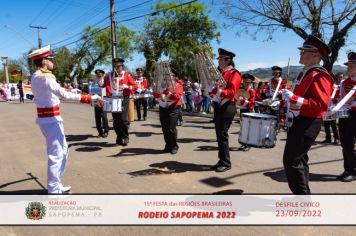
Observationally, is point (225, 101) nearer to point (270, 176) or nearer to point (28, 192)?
point (270, 176)

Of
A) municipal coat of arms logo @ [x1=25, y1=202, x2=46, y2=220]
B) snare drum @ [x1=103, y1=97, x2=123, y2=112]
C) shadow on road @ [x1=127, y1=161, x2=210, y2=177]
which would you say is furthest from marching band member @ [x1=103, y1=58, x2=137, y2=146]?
municipal coat of arms logo @ [x1=25, y1=202, x2=46, y2=220]

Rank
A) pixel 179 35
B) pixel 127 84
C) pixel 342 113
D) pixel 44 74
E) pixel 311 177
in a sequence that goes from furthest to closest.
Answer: pixel 179 35 → pixel 127 84 → pixel 311 177 → pixel 342 113 → pixel 44 74

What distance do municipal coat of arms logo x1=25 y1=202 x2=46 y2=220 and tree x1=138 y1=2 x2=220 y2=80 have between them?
1339 inches

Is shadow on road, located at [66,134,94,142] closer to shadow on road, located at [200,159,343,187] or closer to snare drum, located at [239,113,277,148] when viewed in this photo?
shadow on road, located at [200,159,343,187]

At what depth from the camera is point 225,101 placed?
609 cm

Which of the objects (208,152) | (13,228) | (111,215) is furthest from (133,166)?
(13,228)

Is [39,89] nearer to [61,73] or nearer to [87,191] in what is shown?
[87,191]

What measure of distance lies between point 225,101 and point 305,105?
2.15m

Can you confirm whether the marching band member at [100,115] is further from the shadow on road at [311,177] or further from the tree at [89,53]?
the tree at [89,53]

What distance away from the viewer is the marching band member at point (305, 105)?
4062mm

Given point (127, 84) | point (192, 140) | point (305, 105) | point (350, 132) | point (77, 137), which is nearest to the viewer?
point (305, 105)

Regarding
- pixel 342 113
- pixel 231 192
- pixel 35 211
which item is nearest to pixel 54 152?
pixel 35 211

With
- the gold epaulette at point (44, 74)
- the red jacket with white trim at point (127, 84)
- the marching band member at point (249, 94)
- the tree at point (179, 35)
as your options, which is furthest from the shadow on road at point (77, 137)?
the tree at point (179, 35)

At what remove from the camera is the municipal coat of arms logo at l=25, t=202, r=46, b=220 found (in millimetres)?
4328
